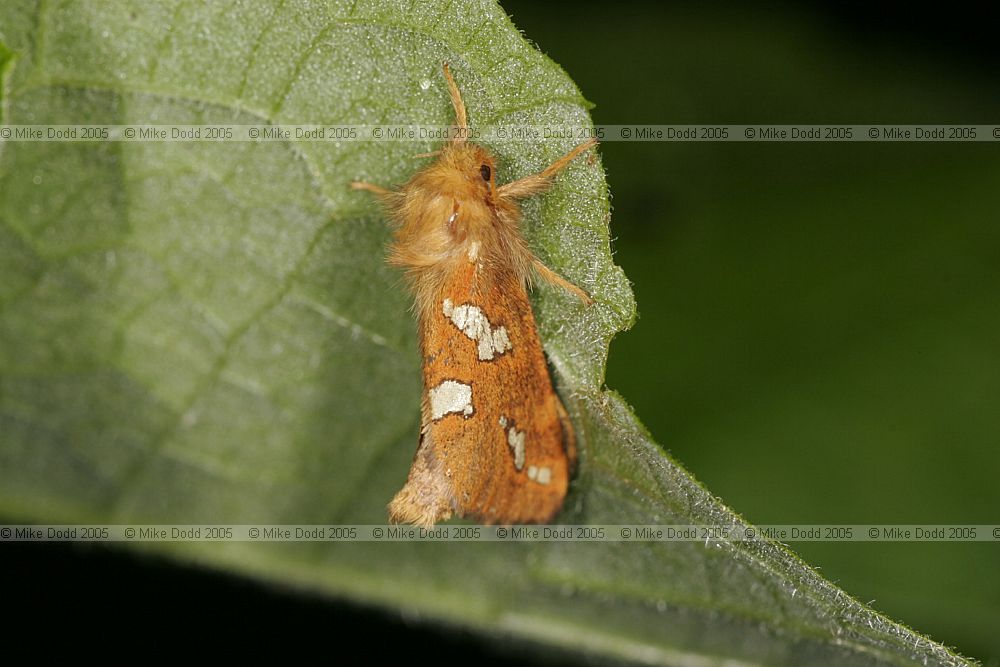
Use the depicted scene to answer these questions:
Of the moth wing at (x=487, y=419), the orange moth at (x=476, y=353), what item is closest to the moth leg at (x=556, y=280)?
the orange moth at (x=476, y=353)

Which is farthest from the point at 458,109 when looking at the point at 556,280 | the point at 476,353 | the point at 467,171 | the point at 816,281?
the point at 816,281

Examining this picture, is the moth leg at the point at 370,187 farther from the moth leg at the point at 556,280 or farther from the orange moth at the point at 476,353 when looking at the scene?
the moth leg at the point at 556,280

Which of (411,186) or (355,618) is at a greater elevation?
(411,186)

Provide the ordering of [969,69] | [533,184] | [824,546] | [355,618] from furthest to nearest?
[969,69]
[824,546]
[355,618]
[533,184]

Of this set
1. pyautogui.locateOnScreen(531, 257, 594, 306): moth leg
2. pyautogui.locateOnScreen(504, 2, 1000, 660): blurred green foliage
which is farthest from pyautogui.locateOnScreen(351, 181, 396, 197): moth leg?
pyautogui.locateOnScreen(504, 2, 1000, 660): blurred green foliage

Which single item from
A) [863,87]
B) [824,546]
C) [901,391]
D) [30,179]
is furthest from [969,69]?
[30,179]

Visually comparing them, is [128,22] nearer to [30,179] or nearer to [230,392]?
[30,179]
